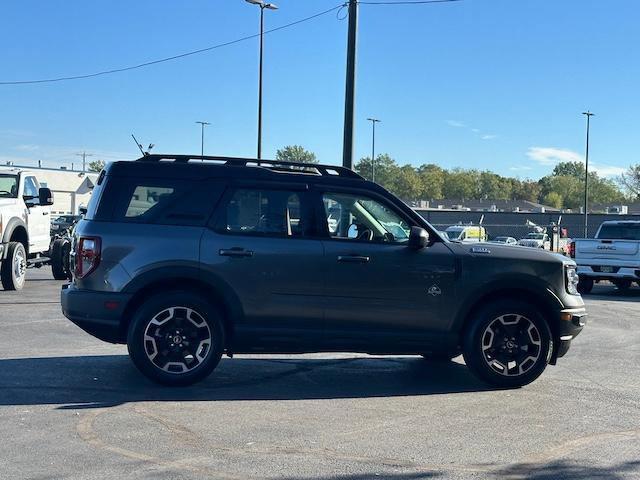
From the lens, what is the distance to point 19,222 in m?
14.5

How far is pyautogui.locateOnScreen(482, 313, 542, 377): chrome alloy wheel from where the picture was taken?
24.0 feet

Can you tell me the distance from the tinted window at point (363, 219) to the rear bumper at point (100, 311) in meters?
2.05

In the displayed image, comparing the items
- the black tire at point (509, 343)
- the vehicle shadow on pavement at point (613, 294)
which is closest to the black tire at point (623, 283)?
the vehicle shadow on pavement at point (613, 294)

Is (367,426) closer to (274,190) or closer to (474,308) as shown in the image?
(474,308)

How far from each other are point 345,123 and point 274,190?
780 cm

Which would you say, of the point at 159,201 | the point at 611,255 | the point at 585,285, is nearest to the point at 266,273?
the point at 159,201

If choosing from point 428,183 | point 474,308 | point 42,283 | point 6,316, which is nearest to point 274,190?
point 474,308

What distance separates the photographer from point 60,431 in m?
5.60

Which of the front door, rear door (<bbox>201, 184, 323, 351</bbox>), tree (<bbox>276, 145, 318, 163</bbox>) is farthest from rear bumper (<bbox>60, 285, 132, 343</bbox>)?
tree (<bbox>276, 145, 318, 163</bbox>)

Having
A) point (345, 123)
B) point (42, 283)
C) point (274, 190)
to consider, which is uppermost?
point (345, 123)

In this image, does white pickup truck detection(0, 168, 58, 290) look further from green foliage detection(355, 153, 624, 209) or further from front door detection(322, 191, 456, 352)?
green foliage detection(355, 153, 624, 209)

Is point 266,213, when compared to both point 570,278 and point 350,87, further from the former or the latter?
point 350,87

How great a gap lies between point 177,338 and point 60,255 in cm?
1072

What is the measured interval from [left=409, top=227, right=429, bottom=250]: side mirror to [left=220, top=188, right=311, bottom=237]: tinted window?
0.97 m
